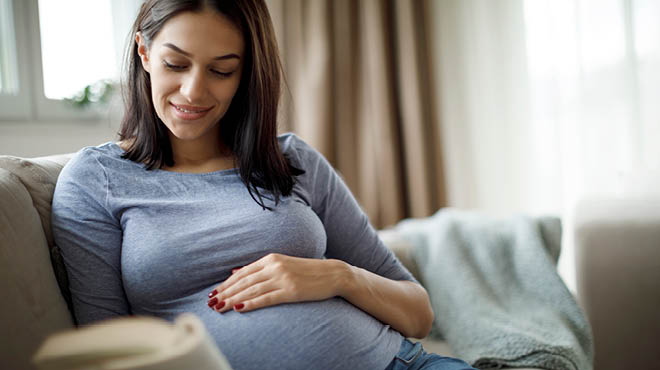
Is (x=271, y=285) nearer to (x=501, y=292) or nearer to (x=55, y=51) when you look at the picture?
(x=501, y=292)

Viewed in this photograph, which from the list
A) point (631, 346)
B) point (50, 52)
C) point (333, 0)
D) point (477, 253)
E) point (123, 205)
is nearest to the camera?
point (123, 205)

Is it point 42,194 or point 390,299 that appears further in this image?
point 390,299

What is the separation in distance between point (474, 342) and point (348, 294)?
0.46 meters

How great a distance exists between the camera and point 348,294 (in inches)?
39.3

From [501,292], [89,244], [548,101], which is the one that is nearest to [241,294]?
[89,244]

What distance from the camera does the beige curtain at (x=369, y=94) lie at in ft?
8.80

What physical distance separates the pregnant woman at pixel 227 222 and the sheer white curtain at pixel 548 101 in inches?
35.5

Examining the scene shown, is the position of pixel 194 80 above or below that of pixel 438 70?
below

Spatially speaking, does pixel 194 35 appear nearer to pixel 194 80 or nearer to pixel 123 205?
pixel 194 80

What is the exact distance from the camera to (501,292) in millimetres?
1475

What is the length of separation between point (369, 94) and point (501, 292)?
1504 millimetres

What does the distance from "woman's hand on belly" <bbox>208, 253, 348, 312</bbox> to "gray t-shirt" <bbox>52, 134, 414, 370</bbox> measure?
0.05 ft

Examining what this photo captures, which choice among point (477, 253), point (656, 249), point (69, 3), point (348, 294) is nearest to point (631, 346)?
point (656, 249)

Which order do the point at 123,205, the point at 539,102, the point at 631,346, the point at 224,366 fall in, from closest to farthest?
the point at 224,366 → the point at 123,205 → the point at 631,346 → the point at 539,102
